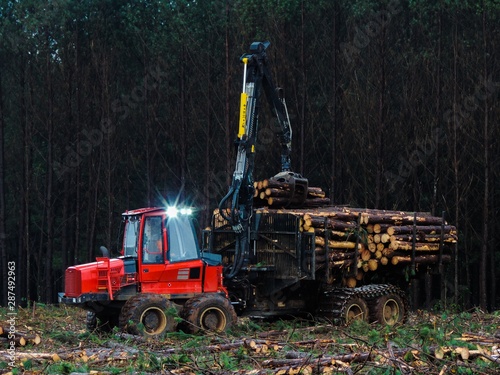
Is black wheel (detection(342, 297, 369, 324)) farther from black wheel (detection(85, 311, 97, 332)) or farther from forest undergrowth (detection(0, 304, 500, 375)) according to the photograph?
black wheel (detection(85, 311, 97, 332))

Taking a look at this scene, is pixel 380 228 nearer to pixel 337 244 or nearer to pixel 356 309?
pixel 337 244

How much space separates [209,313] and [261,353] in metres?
3.82

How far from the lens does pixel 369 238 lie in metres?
18.7

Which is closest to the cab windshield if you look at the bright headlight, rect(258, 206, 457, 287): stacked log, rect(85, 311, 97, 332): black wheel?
the bright headlight

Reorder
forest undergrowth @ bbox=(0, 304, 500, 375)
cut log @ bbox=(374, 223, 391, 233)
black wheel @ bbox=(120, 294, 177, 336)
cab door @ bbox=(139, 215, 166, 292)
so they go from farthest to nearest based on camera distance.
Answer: cut log @ bbox=(374, 223, 391, 233) → cab door @ bbox=(139, 215, 166, 292) → black wheel @ bbox=(120, 294, 177, 336) → forest undergrowth @ bbox=(0, 304, 500, 375)

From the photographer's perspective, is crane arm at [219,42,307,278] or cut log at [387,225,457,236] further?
cut log at [387,225,457,236]

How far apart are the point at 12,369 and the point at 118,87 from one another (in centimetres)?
3006

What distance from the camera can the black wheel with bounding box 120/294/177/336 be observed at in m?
15.6

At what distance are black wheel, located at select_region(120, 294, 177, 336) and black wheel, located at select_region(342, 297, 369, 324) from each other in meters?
3.86

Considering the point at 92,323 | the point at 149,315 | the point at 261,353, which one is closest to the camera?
the point at 261,353

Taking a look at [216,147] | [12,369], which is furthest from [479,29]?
[12,369]

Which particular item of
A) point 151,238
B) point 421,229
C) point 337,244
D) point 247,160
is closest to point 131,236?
point 151,238

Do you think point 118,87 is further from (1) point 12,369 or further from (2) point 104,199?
(1) point 12,369

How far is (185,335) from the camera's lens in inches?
603
